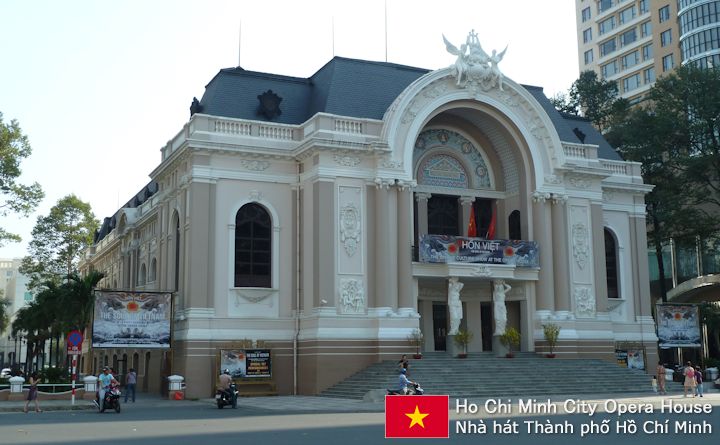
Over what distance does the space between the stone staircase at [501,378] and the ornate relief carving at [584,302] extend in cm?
351

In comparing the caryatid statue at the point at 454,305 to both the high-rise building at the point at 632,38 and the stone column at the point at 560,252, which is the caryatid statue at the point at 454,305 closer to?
the stone column at the point at 560,252

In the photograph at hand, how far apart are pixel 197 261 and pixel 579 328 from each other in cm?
1835

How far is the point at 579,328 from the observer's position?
40281 mm

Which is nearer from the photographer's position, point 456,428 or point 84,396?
point 456,428

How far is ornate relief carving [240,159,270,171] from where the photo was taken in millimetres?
37281

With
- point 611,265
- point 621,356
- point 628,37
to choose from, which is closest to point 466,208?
point 611,265

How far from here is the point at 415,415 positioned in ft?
48.9

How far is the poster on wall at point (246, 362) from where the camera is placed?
114 ft

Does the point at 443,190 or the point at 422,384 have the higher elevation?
the point at 443,190

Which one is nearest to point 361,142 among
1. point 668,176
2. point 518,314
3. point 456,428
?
point 518,314

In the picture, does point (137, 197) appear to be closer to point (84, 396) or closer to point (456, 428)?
point (84, 396)

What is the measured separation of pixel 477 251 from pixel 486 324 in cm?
469

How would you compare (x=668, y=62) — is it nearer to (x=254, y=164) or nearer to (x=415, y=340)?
(x=415, y=340)

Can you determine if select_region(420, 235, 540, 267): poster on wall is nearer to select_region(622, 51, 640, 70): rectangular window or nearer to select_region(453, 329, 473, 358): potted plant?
select_region(453, 329, 473, 358): potted plant
